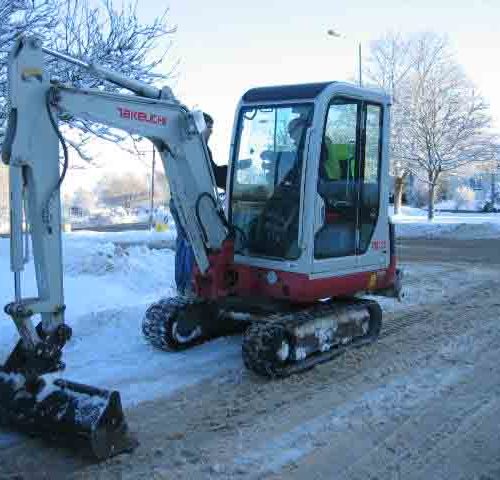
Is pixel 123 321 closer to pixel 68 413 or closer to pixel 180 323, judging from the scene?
pixel 180 323

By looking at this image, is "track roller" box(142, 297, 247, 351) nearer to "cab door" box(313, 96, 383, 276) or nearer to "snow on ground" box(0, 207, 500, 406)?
"snow on ground" box(0, 207, 500, 406)

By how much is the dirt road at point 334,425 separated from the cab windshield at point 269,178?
129 cm

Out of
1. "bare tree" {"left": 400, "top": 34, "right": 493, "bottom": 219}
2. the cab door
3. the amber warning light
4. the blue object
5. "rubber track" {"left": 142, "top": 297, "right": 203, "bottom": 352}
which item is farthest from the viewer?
"bare tree" {"left": 400, "top": 34, "right": 493, "bottom": 219}

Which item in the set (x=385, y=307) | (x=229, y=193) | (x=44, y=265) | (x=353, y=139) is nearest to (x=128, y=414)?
(x=44, y=265)

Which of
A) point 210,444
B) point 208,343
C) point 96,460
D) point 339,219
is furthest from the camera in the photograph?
point 208,343

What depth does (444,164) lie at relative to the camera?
1173 inches

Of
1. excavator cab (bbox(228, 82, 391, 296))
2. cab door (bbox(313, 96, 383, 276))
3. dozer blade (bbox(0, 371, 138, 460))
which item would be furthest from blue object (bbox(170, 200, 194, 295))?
dozer blade (bbox(0, 371, 138, 460))

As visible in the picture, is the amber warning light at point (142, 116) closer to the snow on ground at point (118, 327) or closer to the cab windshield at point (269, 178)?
the cab windshield at point (269, 178)

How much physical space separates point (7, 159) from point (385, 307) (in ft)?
19.7

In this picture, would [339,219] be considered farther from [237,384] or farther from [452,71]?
[452,71]

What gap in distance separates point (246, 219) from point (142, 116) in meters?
1.76

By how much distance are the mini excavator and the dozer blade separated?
0.01 meters

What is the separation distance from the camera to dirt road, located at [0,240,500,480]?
161 inches

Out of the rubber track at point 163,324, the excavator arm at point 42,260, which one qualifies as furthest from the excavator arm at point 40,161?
the rubber track at point 163,324
